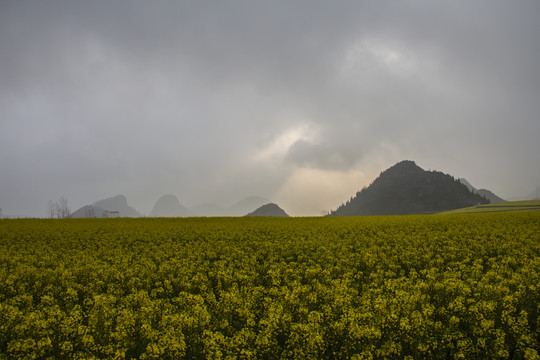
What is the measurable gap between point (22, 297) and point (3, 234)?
29.0m

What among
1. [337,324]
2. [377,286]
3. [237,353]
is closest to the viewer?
[237,353]

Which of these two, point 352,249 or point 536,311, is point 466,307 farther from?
point 352,249

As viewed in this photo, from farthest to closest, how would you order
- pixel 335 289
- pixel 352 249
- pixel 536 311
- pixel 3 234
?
pixel 3 234 → pixel 352 249 → pixel 335 289 → pixel 536 311

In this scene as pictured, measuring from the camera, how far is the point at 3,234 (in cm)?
3181

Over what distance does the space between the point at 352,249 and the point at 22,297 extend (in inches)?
703

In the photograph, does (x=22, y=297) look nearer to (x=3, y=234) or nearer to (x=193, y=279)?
(x=193, y=279)

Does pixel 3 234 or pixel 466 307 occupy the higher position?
pixel 3 234

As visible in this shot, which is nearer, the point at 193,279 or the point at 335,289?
the point at 335,289

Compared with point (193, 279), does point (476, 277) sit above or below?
below

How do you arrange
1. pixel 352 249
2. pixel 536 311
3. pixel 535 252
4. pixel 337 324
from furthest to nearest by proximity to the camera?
1. pixel 352 249
2. pixel 535 252
3. pixel 536 311
4. pixel 337 324

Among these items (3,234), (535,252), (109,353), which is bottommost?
(535,252)

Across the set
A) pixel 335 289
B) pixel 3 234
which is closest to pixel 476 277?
pixel 335 289

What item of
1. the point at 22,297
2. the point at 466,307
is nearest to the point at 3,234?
the point at 22,297

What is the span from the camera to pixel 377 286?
38.3ft
